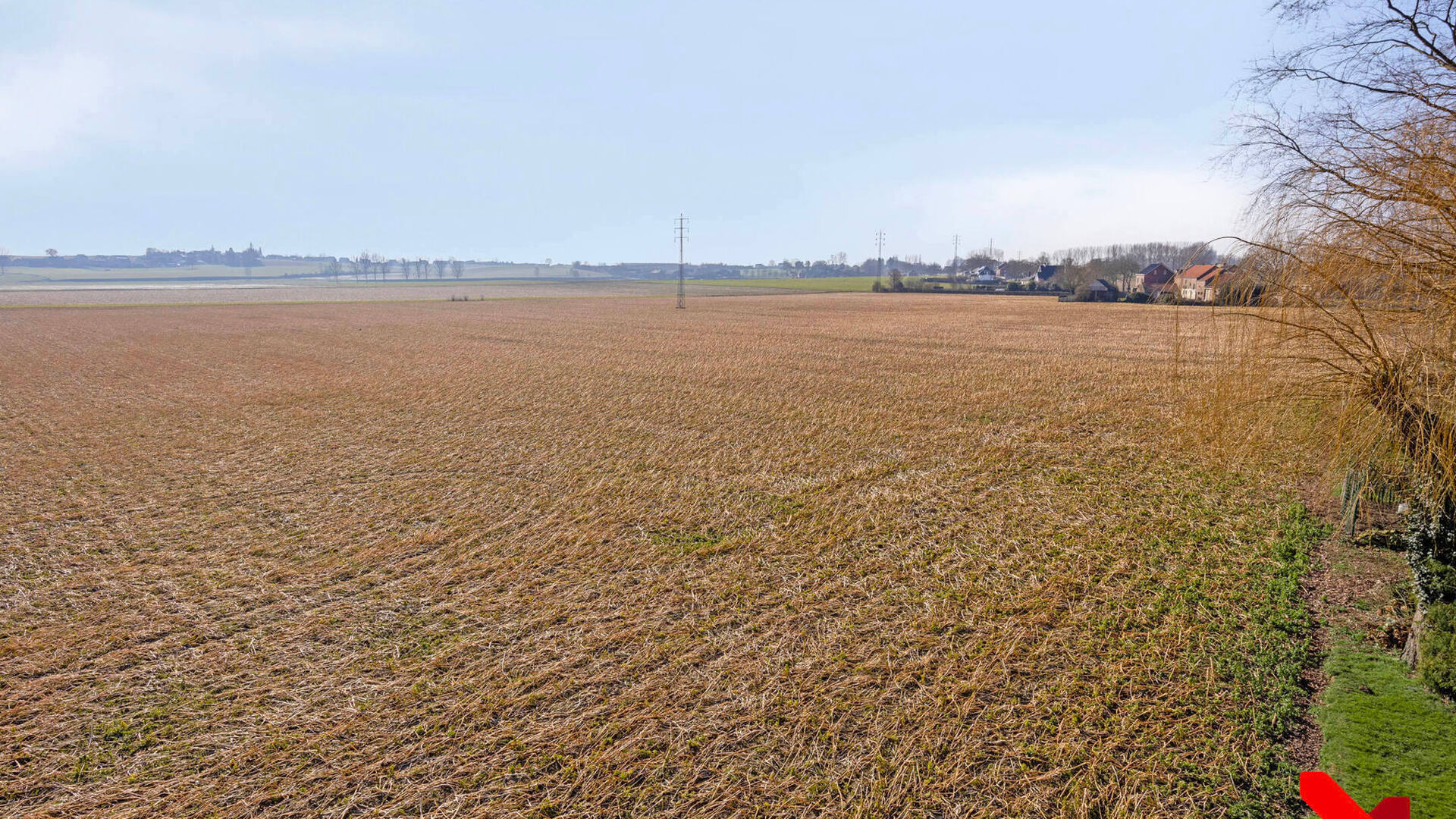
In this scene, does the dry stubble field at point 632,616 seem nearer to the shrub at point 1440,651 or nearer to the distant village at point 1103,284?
the shrub at point 1440,651

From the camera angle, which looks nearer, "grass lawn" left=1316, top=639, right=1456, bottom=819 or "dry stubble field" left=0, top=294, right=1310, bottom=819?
"grass lawn" left=1316, top=639, right=1456, bottom=819

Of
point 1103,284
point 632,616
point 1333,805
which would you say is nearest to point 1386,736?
point 1333,805

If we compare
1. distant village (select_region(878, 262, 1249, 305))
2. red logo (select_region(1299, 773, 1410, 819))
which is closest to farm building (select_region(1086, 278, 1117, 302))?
distant village (select_region(878, 262, 1249, 305))

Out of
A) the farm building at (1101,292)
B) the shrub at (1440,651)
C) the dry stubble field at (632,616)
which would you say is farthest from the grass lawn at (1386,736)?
the farm building at (1101,292)

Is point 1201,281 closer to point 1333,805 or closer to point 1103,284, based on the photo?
point 1333,805

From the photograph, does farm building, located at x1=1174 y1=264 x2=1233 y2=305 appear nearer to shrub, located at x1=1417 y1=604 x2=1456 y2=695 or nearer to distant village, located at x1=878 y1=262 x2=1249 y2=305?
distant village, located at x1=878 y1=262 x2=1249 y2=305

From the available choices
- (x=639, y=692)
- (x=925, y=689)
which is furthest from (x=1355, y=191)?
(x=639, y=692)

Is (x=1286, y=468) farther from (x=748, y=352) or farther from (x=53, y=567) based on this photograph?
(x=748, y=352)

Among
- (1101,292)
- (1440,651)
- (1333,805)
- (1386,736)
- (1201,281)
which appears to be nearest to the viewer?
(1333,805)

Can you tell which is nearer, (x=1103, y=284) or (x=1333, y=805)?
(x=1333, y=805)
